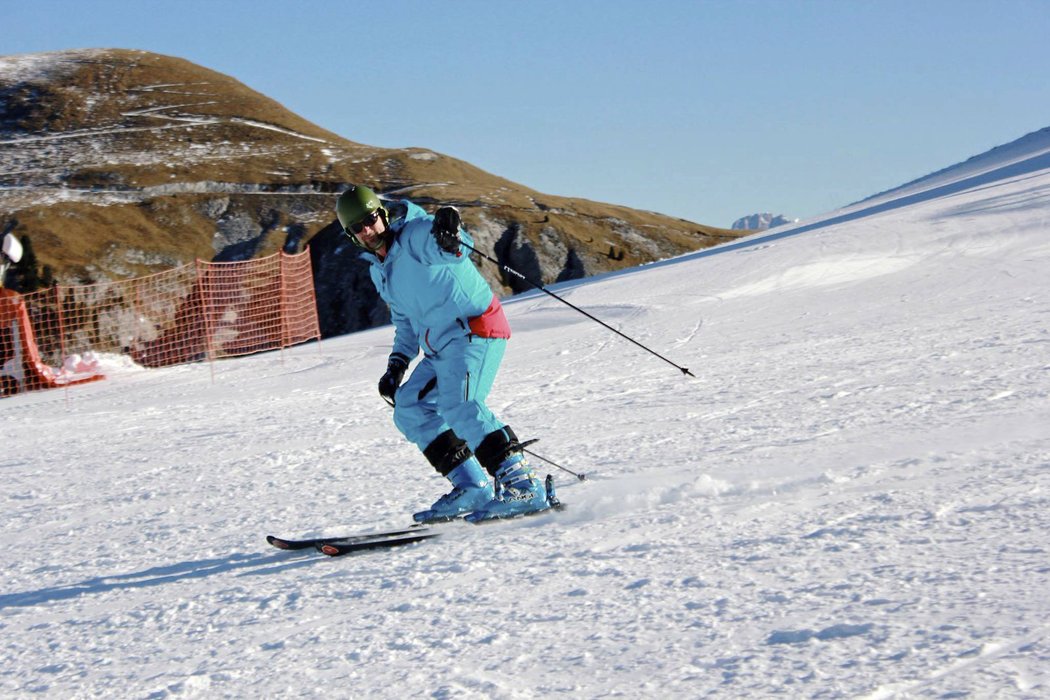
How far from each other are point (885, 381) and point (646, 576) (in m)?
4.01

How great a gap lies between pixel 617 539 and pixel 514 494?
2.45 ft

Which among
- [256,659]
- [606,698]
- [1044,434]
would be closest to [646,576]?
[606,698]

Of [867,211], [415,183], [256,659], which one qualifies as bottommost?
[256,659]

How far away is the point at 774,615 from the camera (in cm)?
309

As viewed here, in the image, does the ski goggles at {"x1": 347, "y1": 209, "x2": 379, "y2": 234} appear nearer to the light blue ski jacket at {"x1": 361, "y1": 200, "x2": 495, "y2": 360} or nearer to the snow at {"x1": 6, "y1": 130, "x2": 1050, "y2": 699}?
the light blue ski jacket at {"x1": 361, "y1": 200, "x2": 495, "y2": 360}

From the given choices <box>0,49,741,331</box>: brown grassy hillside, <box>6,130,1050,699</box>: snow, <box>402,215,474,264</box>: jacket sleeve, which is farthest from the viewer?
Answer: <box>0,49,741,331</box>: brown grassy hillside

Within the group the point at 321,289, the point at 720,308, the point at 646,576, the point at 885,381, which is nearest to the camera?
the point at 646,576

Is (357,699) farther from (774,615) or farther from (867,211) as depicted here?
(867,211)

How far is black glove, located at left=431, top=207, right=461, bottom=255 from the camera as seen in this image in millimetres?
4496

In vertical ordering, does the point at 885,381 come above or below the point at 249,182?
below

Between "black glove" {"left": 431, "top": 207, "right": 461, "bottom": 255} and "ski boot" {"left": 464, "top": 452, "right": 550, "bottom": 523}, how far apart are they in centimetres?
102

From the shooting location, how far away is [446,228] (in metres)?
4.51

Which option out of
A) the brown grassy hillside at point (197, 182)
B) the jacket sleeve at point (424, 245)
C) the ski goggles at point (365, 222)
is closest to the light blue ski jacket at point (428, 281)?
the jacket sleeve at point (424, 245)

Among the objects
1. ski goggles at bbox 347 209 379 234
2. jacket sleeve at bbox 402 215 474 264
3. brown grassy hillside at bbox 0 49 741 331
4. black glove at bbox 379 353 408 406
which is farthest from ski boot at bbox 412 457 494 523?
brown grassy hillside at bbox 0 49 741 331
